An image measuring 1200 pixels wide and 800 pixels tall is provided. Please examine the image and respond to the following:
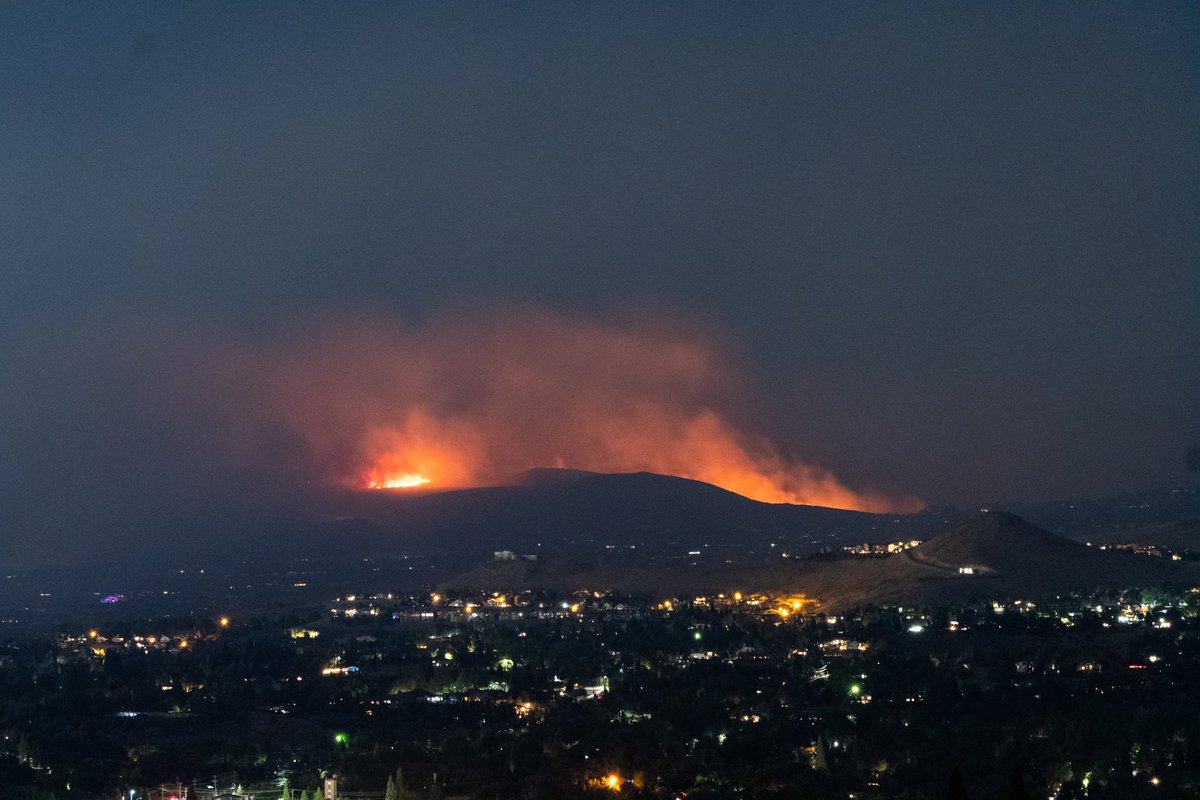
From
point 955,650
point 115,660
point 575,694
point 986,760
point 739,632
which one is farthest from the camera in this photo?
point 739,632

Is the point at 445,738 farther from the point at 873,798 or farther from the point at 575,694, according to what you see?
the point at 873,798

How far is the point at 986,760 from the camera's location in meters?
68.5

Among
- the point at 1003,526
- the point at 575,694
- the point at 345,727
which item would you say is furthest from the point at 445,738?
the point at 1003,526

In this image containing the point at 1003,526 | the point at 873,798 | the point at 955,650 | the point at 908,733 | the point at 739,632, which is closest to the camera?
the point at 873,798

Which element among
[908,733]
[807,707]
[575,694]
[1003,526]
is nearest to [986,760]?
[908,733]

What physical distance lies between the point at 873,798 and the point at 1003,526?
316ft

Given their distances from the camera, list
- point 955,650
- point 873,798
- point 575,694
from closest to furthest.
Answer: point 873,798
point 575,694
point 955,650

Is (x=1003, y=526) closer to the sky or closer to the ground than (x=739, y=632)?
closer to the sky

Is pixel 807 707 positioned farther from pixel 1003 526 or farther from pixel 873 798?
pixel 1003 526

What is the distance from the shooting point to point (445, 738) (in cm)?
7938

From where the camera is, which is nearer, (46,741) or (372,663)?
(46,741)

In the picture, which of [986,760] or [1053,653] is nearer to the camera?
[986,760]

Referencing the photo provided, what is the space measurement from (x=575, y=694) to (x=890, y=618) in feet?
113

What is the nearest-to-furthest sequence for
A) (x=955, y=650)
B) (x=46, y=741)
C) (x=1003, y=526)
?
(x=46, y=741), (x=955, y=650), (x=1003, y=526)
